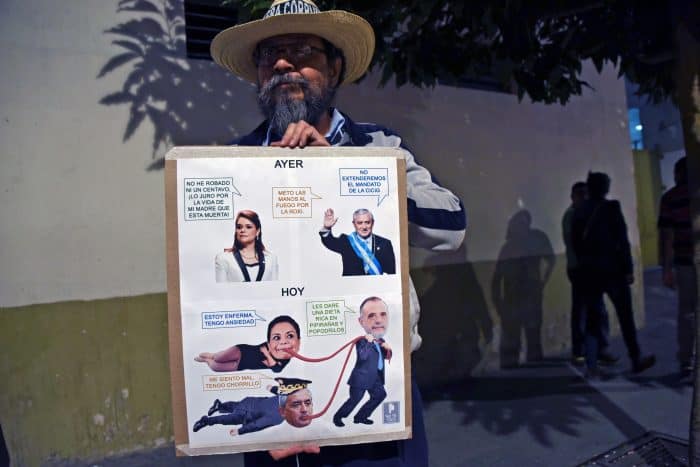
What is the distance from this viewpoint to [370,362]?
1.53m

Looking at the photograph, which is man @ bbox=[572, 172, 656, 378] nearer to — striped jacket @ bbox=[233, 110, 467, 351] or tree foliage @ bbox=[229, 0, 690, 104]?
tree foliage @ bbox=[229, 0, 690, 104]

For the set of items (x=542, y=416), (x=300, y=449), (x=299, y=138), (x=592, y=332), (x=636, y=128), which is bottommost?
(x=542, y=416)

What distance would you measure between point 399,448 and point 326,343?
462 mm

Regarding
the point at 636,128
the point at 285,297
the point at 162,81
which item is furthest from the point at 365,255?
the point at 636,128

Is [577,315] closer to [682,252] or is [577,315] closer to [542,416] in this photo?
[682,252]

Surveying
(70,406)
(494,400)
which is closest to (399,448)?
(70,406)

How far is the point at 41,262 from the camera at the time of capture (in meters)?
3.67

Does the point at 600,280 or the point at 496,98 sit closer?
the point at 600,280

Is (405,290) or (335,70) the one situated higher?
(335,70)

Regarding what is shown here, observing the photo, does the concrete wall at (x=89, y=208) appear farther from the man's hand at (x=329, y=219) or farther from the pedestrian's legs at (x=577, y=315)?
the pedestrian's legs at (x=577, y=315)

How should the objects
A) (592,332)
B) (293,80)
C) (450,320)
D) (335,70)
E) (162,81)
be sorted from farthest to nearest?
(450,320)
(592,332)
(162,81)
(335,70)
(293,80)

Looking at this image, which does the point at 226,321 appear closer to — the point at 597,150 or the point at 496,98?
the point at 496,98

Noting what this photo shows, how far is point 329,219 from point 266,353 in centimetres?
38

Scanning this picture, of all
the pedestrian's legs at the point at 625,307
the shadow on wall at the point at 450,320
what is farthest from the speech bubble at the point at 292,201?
the pedestrian's legs at the point at 625,307
